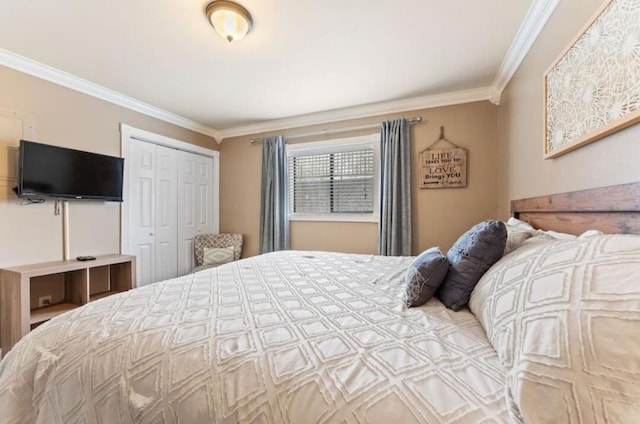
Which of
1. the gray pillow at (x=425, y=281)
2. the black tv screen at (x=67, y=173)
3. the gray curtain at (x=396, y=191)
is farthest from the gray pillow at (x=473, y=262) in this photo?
the black tv screen at (x=67, y=173)

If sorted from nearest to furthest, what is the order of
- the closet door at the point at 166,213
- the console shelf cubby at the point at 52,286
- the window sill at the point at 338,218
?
the console shelf cubby at the point at 52,286, the window sill at the point at 338,218, the closet door at the point at 166,213

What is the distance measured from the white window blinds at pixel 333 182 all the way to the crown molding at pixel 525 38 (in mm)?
1424

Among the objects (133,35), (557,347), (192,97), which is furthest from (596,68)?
(192,97)

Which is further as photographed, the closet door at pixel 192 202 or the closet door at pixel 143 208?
the closet door at pixel 192 202

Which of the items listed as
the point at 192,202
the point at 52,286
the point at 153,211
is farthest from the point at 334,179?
the point at 52,286

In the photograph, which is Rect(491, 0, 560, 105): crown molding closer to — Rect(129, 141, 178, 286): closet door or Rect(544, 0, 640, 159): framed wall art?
Rect(544, 0, 640, 159): framed wall art

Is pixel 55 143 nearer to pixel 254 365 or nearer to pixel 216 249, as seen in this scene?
pixel 216 249

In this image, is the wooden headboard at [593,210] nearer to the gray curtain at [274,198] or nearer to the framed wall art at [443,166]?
the framed wall art at [443,166]

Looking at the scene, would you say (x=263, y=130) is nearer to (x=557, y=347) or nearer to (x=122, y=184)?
(x=122, y=184)

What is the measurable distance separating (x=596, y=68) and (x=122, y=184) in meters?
3.79

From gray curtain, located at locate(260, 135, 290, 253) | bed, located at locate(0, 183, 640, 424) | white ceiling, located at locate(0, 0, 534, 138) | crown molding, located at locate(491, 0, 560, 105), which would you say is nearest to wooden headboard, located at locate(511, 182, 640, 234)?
bed, located at locate(0, 183, 640, 424)

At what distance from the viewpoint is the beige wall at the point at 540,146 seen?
3.48 ft

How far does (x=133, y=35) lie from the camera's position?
76.7 inches

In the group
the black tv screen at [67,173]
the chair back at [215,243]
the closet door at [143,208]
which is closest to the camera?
the black tv screen at [67,173]
